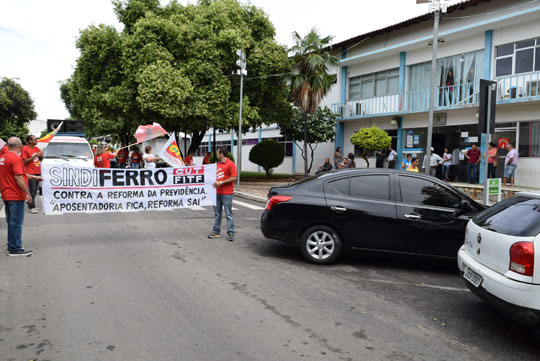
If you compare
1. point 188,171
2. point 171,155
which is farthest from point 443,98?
point 188,171

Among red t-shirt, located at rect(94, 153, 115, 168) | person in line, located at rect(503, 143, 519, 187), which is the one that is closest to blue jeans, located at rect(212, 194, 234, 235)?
red t-shirt, located at rect(94, 153, 115, 168)

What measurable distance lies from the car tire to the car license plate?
2313 millimetres

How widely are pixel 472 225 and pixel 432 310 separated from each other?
1.07m

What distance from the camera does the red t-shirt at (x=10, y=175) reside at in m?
6.62

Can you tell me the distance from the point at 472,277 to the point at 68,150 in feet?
49.0

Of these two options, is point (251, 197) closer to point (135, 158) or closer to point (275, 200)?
point (135, 158)

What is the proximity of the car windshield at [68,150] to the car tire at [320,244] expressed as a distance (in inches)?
456

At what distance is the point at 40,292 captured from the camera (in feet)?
16.6

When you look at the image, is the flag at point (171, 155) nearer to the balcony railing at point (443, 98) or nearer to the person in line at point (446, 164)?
the person in line at point (446, 164)

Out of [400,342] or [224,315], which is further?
[224,315]

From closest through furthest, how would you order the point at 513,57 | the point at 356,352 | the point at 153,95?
the point at 356,352 < the point at 513,57 < the point at 153,95

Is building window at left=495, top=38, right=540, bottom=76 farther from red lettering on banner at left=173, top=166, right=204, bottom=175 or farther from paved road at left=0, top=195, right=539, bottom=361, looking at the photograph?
red lettering on banner at left=173, top=166, right=204, bottom=175

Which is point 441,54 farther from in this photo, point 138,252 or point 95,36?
point 138,252

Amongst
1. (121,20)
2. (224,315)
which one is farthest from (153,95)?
(224,315)
